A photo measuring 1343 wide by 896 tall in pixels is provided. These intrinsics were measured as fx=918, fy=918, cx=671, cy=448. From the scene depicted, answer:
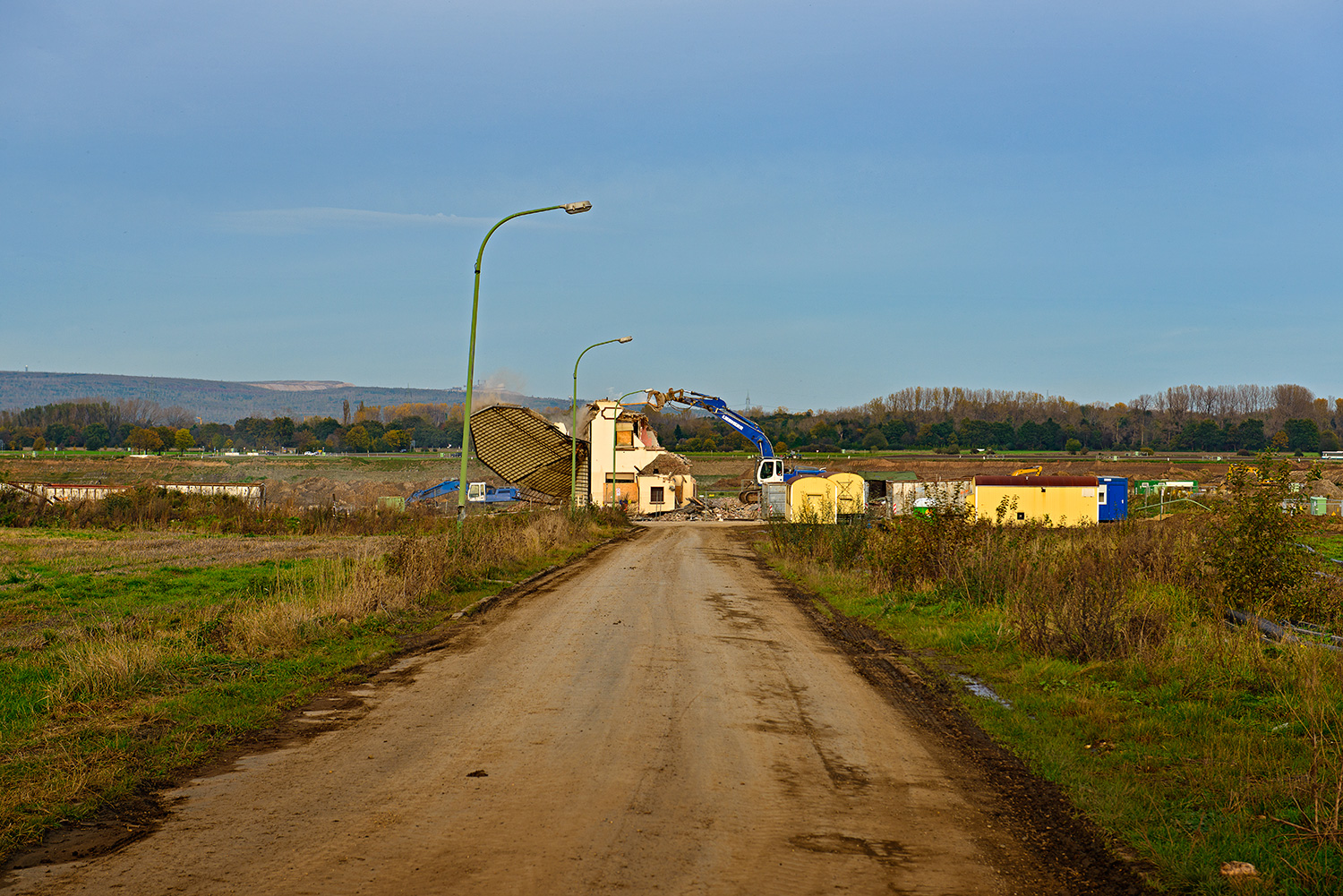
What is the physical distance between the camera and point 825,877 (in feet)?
15.9

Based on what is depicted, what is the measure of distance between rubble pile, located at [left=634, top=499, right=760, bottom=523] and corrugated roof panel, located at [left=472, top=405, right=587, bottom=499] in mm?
5601

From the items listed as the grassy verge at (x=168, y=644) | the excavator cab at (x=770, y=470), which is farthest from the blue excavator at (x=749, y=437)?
the grassy verge at (x=168, y=644)

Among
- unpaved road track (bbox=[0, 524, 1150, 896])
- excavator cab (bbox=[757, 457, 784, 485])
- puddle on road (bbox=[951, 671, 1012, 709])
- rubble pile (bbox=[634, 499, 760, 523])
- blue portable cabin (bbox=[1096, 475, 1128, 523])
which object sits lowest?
rubble pile (bbox=[634, 499, 760, 523])

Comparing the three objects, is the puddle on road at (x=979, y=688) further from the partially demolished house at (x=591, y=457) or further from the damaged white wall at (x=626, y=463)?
the damaged white wall at (x=626, y=463)

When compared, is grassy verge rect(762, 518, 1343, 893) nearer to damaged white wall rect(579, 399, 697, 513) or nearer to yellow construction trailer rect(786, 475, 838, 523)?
yellow construction trailer rect(786, 475, 838, 523)

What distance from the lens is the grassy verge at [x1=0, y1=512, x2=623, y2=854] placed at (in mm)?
6645

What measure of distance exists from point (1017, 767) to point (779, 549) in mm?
21486

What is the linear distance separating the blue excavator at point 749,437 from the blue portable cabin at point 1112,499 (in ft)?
58.5

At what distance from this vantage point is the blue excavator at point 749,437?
55812 mm

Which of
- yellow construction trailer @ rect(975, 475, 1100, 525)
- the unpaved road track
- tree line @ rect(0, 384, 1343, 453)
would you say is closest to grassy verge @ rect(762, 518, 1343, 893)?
the unpaved road track

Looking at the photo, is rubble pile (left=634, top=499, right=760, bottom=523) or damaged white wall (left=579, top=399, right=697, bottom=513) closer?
rubble pile (left=634, top=499, right=760, bottom=523)

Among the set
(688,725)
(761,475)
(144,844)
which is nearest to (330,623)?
(688,725)

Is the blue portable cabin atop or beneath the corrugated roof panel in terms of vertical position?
beneath

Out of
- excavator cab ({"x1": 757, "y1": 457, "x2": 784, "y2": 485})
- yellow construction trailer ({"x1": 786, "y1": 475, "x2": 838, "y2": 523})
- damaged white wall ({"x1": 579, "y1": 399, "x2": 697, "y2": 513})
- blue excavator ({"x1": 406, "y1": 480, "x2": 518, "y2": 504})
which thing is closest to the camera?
yellow construction trailer ({"x1": 786, "y1": 475, "x2": 838, "y2": 523})
